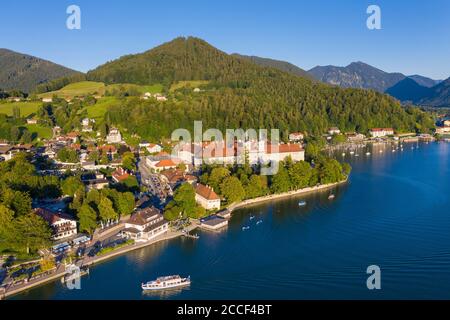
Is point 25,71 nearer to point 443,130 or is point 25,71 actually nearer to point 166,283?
point 443,130

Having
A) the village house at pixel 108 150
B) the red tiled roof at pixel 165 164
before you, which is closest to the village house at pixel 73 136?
the village house at pixel 108 150

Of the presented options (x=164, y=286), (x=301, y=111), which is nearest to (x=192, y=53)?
(x=301, y=111)

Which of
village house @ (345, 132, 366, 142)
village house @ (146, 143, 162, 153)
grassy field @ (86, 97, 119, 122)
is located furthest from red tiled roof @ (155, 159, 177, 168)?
village house @ (345, 132, 366, 142)

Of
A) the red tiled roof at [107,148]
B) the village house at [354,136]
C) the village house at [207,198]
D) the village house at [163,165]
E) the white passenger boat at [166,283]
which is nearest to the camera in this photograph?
the white passenger boat at [166,283]

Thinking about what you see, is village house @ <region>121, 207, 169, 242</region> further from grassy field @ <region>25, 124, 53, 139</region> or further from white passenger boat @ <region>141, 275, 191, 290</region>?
grassy field @ <region>25, 124, 53, 139</region>

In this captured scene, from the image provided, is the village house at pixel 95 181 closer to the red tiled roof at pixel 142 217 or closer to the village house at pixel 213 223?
the red tiled roof at pixel 142 217

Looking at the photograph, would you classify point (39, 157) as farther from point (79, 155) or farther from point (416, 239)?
point (416, 239)
